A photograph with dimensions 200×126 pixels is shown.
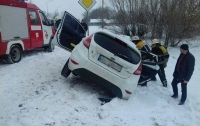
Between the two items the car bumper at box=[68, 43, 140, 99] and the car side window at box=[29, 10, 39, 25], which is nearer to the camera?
the car bumper at box=[68, 43, 140, 99]

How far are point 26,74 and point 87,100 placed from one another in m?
2.56

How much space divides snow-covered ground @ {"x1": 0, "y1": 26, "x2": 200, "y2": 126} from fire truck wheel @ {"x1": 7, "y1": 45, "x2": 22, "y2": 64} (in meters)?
1.30

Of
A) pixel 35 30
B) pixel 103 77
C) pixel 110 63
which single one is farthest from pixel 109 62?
pixel 35 30

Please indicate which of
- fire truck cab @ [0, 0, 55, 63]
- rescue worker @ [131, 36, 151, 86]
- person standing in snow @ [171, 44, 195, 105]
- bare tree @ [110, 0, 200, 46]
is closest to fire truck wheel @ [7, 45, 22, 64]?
fire truck cab @ [0, 0, 55, 63]

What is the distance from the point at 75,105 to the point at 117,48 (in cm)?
157

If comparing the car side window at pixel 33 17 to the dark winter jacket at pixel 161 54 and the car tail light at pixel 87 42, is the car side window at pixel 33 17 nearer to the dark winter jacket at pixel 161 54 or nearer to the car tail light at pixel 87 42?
the car tail light at pixel 87 42

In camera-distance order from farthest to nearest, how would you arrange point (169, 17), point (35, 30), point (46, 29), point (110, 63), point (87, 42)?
1. point (169, 17)
2. point (46, 29)
3. point (35, 30)
4. point (87, 42)
5. point (110, 63)

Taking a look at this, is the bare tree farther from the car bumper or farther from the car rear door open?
the car bumper

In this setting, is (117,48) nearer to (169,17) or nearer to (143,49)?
(143,49)

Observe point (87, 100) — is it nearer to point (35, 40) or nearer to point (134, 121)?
point (134, 121)

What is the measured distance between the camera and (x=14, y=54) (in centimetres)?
862

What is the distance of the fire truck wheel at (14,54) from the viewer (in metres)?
8.26

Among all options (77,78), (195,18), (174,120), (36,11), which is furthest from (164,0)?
(174,120)

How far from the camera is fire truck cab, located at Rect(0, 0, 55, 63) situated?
7738mm
